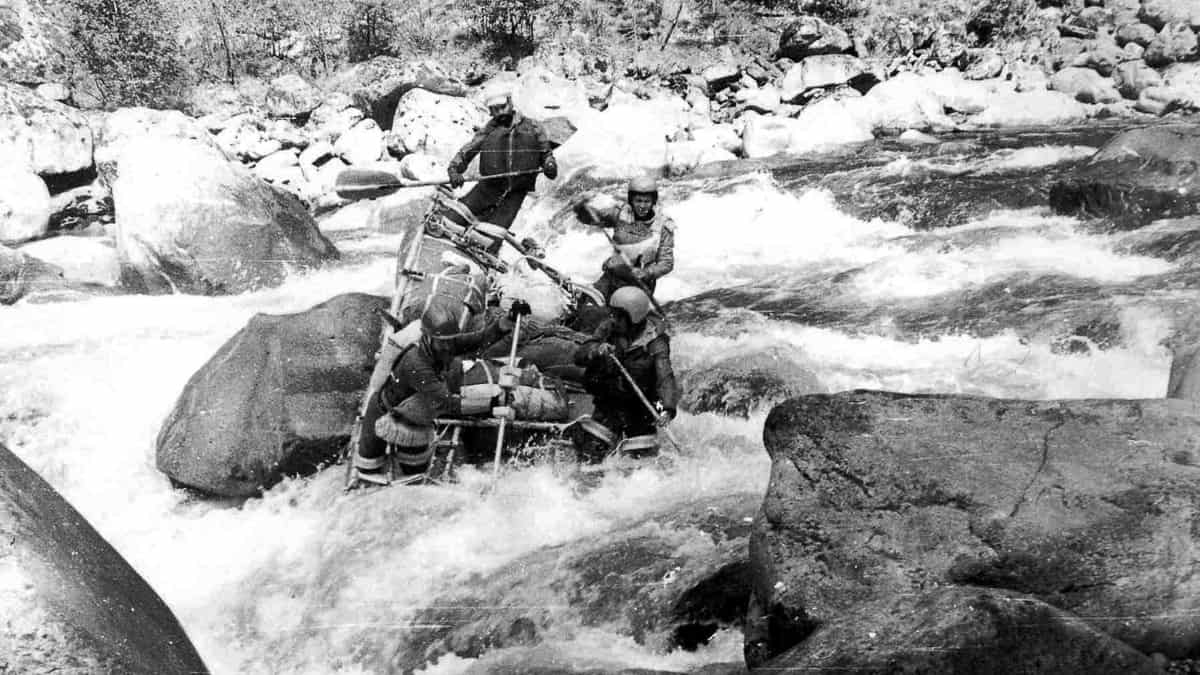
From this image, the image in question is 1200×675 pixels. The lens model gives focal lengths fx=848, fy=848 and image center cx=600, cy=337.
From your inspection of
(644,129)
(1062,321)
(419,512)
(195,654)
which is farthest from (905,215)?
(195,654)

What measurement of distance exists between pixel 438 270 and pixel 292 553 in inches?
115

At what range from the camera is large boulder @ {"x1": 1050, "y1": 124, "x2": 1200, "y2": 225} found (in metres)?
8.25

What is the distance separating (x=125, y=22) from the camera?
15.7 metres

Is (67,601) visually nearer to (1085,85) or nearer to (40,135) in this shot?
(40,135)

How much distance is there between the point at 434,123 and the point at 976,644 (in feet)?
42.3

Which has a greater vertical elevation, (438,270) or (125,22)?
(125,22)

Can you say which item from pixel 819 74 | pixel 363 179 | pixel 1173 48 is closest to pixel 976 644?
pixel 363 179

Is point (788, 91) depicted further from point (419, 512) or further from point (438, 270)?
point (419, 512)

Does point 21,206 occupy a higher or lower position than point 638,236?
lower

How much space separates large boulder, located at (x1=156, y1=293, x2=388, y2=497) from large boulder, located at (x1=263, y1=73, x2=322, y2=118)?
11.1 metres

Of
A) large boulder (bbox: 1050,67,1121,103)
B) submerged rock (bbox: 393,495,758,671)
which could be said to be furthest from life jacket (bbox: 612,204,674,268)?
large boulder (bbox: 1050,67,1121,103)

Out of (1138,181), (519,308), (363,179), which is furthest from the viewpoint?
(363,179)

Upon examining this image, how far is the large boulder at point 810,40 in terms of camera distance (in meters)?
16.5

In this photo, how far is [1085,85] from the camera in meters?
13.5
